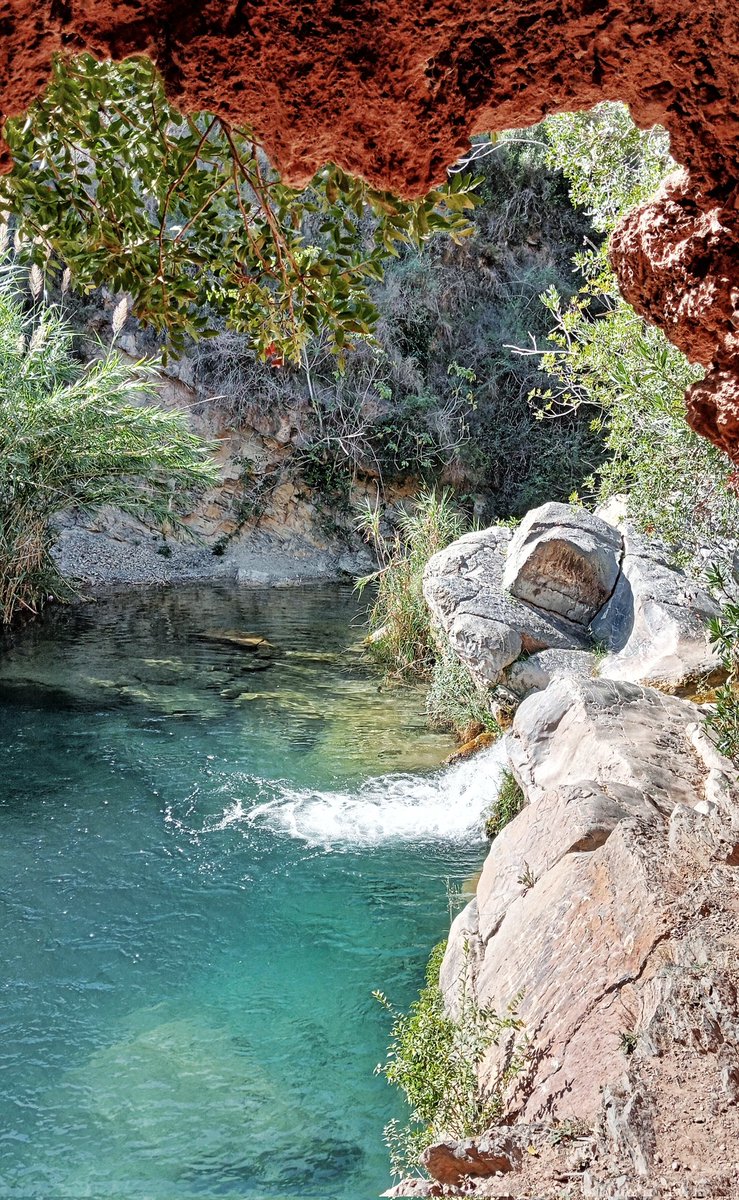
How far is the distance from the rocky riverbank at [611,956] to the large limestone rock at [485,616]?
1195 millimetres

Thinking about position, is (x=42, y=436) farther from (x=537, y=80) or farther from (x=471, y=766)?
(x=537, y=80)

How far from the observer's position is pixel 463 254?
20328 millimetres

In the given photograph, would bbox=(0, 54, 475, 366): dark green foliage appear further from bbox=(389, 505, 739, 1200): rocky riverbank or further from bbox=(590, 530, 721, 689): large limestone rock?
bbox=(590, 530, 721, 689): large limestone rock

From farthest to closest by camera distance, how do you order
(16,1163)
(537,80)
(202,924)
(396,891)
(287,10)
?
(396,891), (202,924), (16,1163), (537,80), (287,10)

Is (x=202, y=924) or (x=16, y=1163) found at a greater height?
(x=16, y=1163)

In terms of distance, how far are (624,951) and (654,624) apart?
182 inches

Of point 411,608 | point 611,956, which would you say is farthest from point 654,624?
point 611,956

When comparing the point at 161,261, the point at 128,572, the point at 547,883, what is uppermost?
the point at 161,261

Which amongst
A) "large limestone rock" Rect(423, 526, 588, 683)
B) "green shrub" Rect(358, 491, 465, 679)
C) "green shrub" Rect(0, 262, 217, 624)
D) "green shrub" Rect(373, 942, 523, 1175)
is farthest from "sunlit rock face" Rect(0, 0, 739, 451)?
"green shrub" Rect(0, 262, 217, 624)

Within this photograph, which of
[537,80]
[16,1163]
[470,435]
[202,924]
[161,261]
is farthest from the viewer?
[470,435]

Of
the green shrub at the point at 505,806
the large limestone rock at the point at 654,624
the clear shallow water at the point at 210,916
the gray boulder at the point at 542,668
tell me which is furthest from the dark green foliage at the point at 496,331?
the green shrub at the point at 505,806

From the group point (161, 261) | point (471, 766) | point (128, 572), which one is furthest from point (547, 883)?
point (128, 572)

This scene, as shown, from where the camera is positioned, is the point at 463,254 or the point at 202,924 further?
the point at 463,254

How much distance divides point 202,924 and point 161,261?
4.14 m
